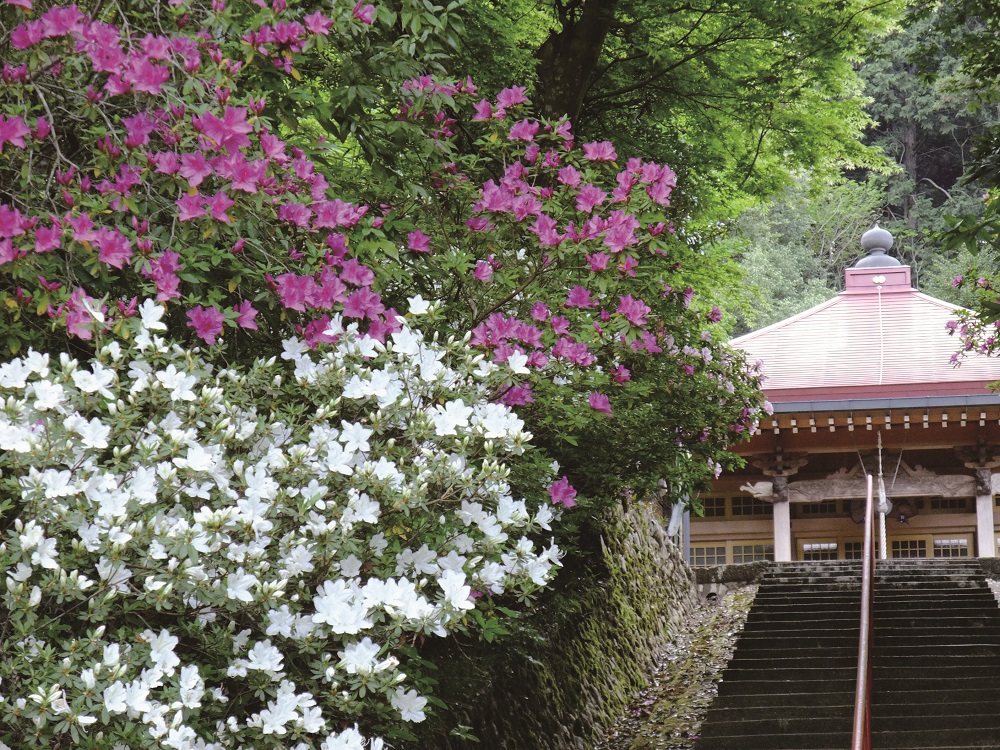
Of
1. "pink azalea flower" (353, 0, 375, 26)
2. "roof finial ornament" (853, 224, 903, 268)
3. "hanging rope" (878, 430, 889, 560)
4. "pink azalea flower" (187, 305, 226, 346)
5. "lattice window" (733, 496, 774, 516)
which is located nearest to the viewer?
"pink azalea flower" (187, 305, 226, 346)

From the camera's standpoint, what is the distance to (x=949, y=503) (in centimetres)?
1589

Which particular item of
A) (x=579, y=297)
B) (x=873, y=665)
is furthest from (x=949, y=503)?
(x=579, y=297)

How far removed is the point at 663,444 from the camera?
5.90 meters

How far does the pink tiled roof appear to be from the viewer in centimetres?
1375

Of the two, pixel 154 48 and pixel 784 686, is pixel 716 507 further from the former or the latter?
pixel 154 48

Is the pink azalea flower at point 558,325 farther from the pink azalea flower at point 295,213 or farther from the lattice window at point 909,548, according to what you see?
the lattice window at point 909,548

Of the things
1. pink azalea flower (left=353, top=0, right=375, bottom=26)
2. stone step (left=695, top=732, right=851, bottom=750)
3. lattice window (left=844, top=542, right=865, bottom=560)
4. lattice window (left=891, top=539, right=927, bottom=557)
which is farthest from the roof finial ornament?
pink azalea flower (left=353, top=0, right=375, bottom=26)

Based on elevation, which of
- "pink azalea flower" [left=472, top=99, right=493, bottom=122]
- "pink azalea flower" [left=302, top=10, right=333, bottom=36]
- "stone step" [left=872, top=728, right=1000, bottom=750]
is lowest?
"stone step" [left=872, top=728, right=1000, bottom=750]

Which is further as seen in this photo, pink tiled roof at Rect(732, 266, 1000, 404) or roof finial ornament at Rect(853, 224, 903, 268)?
roof finial ornament at Rect(853, 224, 903, 268)

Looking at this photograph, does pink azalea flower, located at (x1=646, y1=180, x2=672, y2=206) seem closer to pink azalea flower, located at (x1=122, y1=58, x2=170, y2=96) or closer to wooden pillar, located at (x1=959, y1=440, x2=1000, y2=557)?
pink azalea flower, located at (x1=122, y1=58, x2=170, y2=96)

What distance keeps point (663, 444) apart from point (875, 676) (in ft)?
9.75

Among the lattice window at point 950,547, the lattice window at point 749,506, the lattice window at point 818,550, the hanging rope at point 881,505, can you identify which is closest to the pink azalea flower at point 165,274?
the hanging rope at point 881,505

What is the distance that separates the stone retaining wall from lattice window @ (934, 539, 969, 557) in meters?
5.23

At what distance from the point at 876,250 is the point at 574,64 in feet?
45.9
